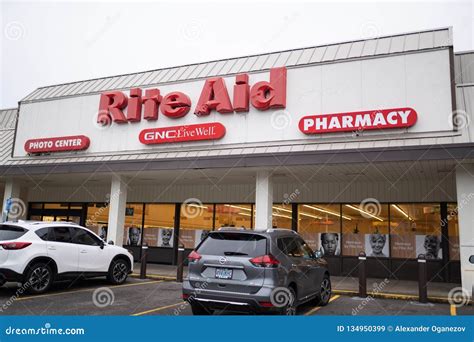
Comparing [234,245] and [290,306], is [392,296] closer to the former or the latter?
[290,306]

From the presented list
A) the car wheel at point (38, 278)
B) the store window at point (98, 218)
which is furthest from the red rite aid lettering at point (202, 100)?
the car wheel at point (38, 278)

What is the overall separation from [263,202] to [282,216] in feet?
12.0

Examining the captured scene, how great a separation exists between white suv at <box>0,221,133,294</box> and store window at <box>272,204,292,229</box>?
23.7 feet

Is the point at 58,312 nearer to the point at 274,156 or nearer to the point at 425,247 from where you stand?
the point at 274,156

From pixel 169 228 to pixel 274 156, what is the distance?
8143 mm

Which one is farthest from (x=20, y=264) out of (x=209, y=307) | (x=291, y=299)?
(x=291, y=299)

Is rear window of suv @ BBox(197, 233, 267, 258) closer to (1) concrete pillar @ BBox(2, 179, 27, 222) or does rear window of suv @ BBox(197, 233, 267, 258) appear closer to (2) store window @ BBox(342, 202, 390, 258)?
(2) store window @ BBox(342, 202, 390, 258)

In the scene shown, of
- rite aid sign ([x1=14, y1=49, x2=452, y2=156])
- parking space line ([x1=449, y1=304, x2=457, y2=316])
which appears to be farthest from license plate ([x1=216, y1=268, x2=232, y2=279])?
rite aid sign ([x1=14, y1=49, x2=452, y2=156])

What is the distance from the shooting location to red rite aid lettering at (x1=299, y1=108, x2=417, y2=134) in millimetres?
12562

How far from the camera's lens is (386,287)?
1294cm

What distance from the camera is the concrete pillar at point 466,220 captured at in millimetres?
11307

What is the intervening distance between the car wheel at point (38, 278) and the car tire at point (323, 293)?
20.9 feet

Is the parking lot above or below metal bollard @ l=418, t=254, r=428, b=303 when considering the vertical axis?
below

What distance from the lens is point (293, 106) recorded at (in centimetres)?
1423
